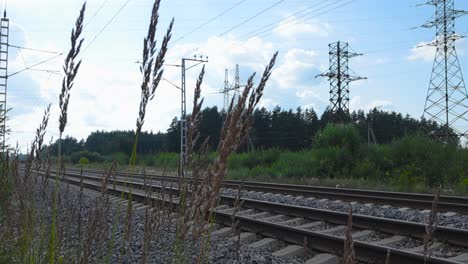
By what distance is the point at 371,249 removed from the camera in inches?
223

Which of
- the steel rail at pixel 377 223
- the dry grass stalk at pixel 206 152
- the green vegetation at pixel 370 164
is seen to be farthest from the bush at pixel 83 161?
the green vegetation at pixel 370 164

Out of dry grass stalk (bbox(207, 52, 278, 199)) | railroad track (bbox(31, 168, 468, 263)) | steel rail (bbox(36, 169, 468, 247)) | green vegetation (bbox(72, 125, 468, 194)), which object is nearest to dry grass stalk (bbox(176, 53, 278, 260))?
dry grass stalk (bbox(207, 52, 278, 199))

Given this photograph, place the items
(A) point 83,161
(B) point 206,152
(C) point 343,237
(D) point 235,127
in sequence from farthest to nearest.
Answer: (A) point 83,161 < (C) point 343,237 < (B) point 206,152 < (D) point 235,127

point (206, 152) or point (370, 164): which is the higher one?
point (206, 152)

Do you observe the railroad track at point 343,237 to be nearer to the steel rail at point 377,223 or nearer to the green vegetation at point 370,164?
the steel rail at point 377,223

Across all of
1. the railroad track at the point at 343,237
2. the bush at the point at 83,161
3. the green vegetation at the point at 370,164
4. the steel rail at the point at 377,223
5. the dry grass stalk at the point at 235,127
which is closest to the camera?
the dry grass stalk at the point at 235,127

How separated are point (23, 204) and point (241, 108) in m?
1.88

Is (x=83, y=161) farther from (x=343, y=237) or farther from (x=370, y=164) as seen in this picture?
(x=343, y=237)

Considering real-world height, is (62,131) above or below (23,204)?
above

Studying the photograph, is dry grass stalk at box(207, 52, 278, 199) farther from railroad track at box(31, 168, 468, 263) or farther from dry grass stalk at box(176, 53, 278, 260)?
railroad track at box(31, 168, 468, 263)

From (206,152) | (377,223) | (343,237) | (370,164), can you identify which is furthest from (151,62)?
(370,164)

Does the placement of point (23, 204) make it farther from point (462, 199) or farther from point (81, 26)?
point (462, 199)

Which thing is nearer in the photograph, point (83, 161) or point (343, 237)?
→ point (343, 237)

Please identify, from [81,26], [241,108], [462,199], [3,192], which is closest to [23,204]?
[3,192]
